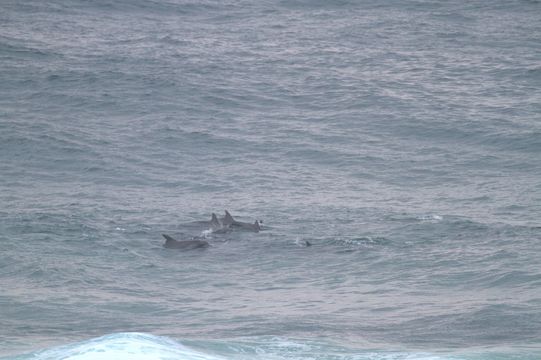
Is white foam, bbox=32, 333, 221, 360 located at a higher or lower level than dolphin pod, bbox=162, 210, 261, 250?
higher

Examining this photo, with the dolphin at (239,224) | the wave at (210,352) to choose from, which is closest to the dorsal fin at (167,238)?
the dolphin at (239,224)

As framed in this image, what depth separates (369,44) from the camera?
128 feet

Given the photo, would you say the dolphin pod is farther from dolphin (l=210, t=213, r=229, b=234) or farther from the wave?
the wave

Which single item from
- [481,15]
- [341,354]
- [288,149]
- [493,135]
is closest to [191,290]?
[341,354]

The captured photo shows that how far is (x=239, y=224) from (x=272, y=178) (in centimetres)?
474

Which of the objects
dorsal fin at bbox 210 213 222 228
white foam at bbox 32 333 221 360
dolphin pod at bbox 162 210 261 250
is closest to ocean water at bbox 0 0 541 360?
white foam at bbox 32 333 221 360

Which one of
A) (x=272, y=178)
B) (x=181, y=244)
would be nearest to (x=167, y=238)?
(x=181, y=244)

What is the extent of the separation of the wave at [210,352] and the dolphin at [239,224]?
7297mm

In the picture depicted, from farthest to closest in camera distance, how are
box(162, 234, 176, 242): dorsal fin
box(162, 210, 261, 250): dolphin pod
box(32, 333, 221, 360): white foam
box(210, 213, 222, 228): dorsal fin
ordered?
box(210, 213, 222, 228): dorsal fin → box(162, 210, 261, 250): dolphin pod → box(162, 234, 176, 242): dorsal fin → box(32, 333, 221, 360): white foam

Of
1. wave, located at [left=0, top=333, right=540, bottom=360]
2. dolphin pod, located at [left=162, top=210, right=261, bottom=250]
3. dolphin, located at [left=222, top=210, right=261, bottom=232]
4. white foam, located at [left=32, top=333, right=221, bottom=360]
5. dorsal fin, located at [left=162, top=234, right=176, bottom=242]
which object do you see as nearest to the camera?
white foam, located at [left=32, top=333, right=221, bottom=360]

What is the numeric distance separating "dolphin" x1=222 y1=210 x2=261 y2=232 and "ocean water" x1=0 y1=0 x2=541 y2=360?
0.63ft

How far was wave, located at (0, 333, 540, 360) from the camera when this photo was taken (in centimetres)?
1310

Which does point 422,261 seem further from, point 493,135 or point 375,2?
point 375,2

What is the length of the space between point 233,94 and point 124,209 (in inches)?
463
